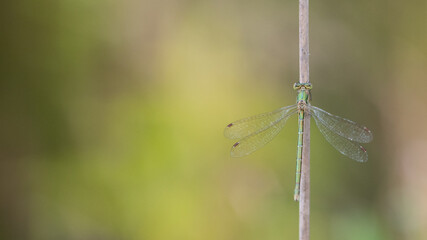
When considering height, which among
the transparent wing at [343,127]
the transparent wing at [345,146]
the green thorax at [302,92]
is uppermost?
the green thorax at [302,92]

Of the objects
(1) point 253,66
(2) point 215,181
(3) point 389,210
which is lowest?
(3) point 389,210

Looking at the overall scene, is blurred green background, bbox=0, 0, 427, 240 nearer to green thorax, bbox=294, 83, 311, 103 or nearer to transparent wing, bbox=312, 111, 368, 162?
transparent wing, bbox=312, 111, 368, 162

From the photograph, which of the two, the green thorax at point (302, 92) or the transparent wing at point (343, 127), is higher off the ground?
the green thorax at point (302, 92)

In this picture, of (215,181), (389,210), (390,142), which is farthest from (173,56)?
(389,210)

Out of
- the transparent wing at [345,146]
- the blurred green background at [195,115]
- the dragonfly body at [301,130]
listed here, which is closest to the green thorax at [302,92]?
the dragonfly body at [301,130]

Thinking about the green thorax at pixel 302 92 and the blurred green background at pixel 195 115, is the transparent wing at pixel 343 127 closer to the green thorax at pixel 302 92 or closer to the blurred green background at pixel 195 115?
the green thorax at pixel 302 92

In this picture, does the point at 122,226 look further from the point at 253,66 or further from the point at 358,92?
the point at 358,92
